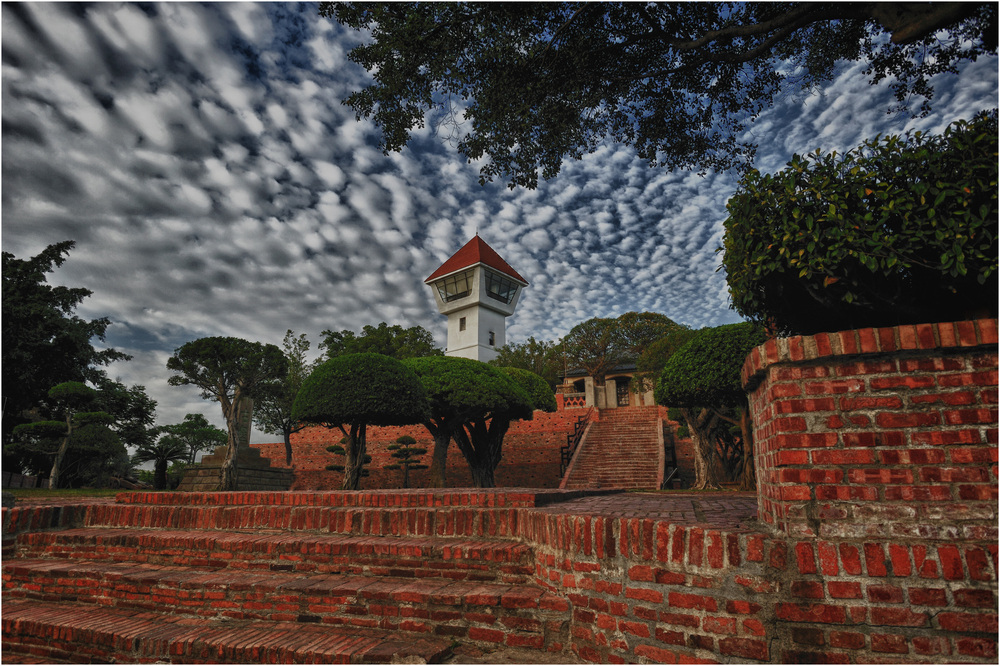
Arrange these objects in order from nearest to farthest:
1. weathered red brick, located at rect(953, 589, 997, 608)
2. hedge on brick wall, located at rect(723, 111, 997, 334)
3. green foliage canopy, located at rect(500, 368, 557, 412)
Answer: weathered red brick, located at rect(953, 589, 997, 608) < hedge on brick wall, located at rect(723, 111, 997, 334) < green foliage canopy, located at rect(500, 368, 557, 412)

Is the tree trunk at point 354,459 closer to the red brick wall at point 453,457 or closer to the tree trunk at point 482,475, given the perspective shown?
the tree trunk at point 482,475

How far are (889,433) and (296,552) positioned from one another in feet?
13.4

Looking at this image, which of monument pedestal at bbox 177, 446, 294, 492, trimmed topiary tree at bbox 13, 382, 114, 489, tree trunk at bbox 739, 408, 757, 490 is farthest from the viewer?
monument pedestal at bbox 177, 446, 294, 492

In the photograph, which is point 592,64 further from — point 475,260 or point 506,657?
point 475,260

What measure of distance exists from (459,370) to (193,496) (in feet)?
38.6

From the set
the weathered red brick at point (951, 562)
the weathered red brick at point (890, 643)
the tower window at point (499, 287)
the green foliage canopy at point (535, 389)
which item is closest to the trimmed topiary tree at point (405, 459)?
the green foliage canopy at point (535, 389)

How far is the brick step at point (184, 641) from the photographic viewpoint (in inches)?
109

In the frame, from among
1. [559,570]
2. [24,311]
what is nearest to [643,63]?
[559,570]

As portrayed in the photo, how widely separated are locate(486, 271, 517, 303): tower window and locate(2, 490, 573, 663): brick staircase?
36.4 m

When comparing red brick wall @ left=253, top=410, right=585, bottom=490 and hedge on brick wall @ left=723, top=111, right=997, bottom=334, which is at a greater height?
hedge on brick wall @ left=723, top=111, right=997, bottom=334

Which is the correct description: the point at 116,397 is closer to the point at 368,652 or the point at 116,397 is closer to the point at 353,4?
the point at 353,4

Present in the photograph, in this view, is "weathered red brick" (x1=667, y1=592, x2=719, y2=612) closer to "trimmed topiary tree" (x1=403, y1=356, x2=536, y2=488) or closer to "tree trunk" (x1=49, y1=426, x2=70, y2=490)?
"trimmed topiary tree" (x1=403, y1=356, x2=536, y2=488)

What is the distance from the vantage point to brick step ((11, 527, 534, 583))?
3.46 m

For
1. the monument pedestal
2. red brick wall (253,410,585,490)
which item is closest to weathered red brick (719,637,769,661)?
the monument pedestal
